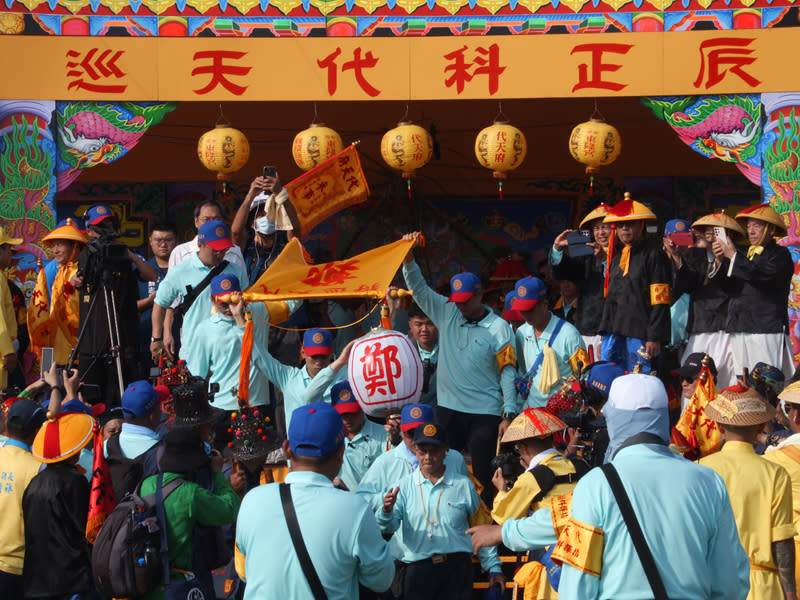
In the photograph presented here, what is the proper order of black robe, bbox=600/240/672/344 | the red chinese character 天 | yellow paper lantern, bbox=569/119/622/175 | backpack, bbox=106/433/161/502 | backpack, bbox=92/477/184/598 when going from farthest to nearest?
yellow paper lantern, bbox=569/119/622/175, black robe, bbox=600/240/672/344, the red chinese character 天, backpack, bbox=106/433/161/502, backpack, bbox=92/477/184/598

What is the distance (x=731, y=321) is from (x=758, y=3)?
3.48 m

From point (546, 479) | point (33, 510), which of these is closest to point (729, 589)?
point (546, 479)

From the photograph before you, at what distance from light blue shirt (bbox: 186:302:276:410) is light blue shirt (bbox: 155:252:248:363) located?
0.12m

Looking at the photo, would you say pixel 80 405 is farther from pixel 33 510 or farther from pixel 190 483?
pixel 190 483

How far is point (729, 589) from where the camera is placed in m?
4.09

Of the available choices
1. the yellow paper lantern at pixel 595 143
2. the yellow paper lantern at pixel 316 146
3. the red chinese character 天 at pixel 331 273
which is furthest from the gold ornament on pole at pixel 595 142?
the red chinese character 天 at pixel 331 273

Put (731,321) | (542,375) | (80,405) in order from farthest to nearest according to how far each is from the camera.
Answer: (731,321), (542,375), (80,405)

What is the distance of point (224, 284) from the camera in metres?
8.04

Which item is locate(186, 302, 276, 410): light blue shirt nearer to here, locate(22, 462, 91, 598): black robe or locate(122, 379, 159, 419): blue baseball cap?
locate(122, 379, 159, 419): blue baseball cap

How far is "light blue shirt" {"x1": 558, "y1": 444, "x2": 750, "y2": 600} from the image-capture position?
3.96m

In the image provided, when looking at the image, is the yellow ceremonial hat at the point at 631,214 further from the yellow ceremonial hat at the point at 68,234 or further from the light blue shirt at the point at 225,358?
the yellow ceremonial hat at the point at 68,234

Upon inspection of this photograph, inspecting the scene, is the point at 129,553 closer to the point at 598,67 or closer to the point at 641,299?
the point at 641,299

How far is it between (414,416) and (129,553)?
70.9 inches

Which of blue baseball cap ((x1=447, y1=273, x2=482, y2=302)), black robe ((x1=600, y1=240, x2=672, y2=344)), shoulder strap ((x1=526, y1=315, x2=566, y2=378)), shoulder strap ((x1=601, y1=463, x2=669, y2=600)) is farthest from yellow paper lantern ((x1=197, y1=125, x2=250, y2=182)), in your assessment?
shoulder strap ((x1=601, y1=463, x2=669, y2=600))
